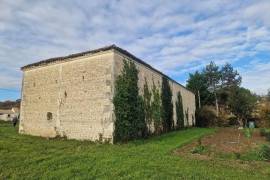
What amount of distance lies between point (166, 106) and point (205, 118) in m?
20.3

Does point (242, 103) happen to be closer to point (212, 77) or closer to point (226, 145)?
point (212, 77)

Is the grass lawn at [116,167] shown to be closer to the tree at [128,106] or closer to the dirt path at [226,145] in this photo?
the dirt path at [226,145]

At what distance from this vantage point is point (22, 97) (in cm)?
2202

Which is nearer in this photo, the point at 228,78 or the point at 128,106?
the point at 128,106

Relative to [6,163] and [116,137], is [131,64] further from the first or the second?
[6,163]

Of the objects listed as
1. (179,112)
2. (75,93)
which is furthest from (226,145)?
(179,112)

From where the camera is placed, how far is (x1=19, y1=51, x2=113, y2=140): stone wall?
54.0 feet

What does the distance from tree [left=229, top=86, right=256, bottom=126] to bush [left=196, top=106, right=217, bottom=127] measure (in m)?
6.81

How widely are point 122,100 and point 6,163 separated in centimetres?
841

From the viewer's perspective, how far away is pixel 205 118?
43469mm

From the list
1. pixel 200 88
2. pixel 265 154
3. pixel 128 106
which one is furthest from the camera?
pixel 200 88

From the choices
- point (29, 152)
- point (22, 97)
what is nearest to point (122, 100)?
point (29, 152)

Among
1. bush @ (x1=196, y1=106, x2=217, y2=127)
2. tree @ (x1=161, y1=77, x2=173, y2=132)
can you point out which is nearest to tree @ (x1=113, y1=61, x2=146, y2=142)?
tree @ (x1=161, y1=77, x2=173, y2=132)

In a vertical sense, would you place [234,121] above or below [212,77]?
below
